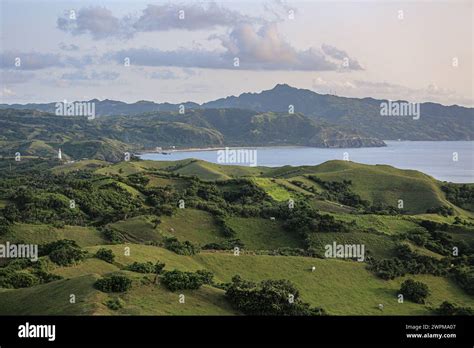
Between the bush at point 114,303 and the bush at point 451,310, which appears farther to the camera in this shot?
the bush at point 451,310

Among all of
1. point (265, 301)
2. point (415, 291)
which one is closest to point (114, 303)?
point (265, 301)

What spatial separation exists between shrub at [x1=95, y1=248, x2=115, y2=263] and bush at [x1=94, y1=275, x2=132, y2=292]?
29.6ft

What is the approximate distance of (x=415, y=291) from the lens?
123 feet

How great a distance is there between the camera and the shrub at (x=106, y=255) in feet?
117

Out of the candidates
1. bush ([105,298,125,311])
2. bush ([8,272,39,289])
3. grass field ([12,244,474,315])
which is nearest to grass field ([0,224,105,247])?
grass field ([12,244,474,315])

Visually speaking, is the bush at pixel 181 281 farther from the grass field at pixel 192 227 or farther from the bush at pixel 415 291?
the grass field at pixel 192 227

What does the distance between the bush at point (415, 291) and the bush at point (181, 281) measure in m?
16.3

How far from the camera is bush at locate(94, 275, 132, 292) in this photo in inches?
1026

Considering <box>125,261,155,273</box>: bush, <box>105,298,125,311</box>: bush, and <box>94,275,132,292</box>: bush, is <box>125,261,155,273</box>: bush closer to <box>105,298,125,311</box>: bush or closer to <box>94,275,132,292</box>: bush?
<box>94,275,132,292</box>: bush

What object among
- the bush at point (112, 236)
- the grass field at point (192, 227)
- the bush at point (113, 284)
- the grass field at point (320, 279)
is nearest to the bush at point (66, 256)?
the grass field at point (320, 279)

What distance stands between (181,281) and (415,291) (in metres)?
17.8
